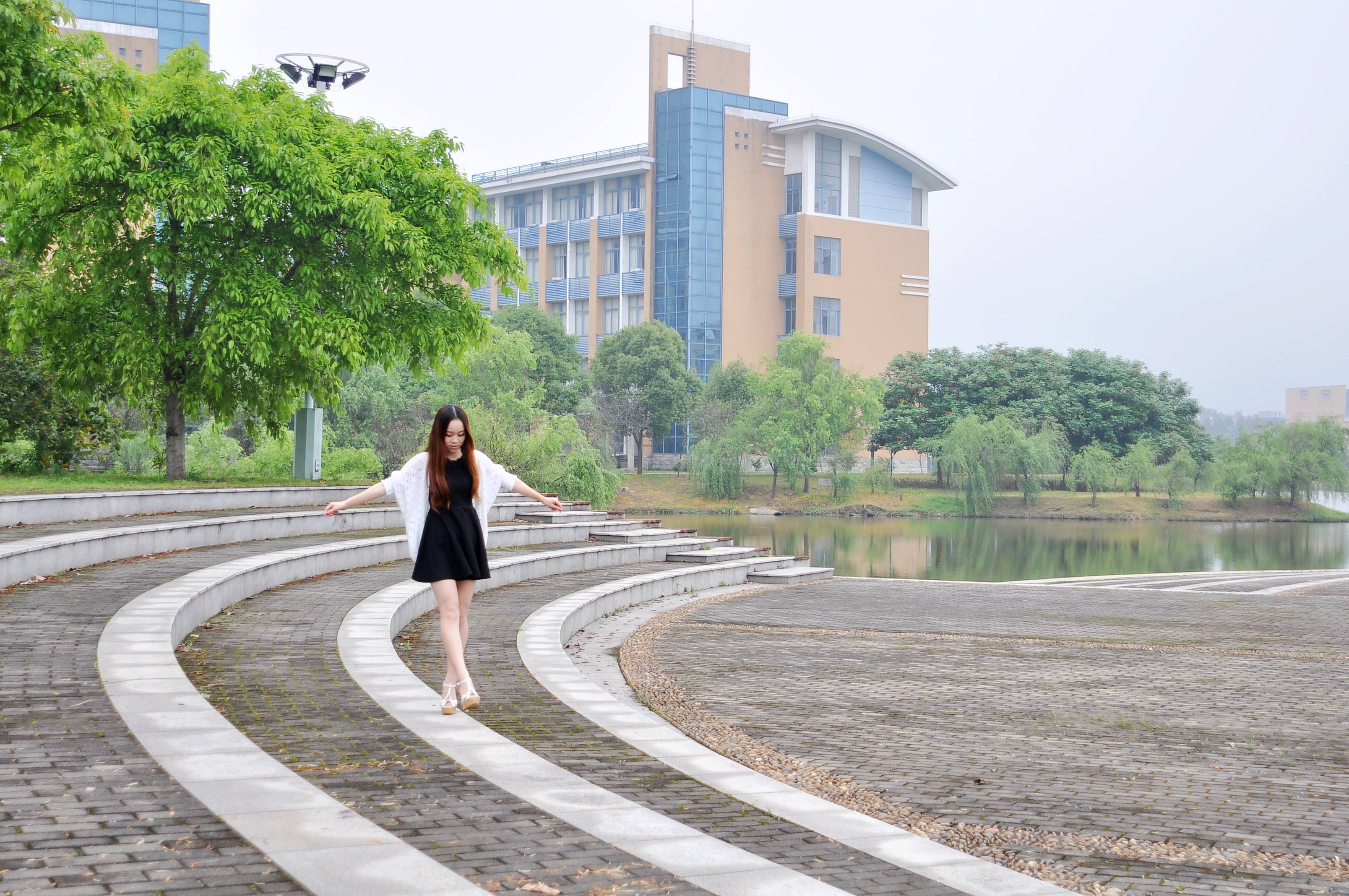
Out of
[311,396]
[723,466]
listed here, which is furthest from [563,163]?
[311,396]

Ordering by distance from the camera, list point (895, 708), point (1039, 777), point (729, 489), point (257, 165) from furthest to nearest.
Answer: point (729, 489), point (257, 165), point (895, 708), point (1039, 777)

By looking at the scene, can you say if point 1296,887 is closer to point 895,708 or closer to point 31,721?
point 895,708

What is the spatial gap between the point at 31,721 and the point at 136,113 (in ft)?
53.8

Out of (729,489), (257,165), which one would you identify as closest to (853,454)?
(729,489)

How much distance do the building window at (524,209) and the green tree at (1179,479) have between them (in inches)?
2121

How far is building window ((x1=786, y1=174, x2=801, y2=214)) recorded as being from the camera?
92.6m

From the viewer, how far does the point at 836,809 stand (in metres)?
5.62

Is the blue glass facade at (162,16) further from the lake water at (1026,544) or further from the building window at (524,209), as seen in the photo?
the lake water at (1026,544)

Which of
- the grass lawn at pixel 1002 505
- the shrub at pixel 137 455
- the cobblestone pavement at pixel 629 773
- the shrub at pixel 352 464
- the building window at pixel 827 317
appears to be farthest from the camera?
the building window at pixel 827 317

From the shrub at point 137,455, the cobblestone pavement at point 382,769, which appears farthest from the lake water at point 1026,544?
the cobblestone pavement at point 382,769

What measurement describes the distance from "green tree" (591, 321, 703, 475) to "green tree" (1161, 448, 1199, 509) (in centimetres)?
3019

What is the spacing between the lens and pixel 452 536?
7129 mm

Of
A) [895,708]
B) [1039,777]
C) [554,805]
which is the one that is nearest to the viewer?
[554,805]

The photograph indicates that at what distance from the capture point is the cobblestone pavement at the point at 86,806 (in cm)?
405
